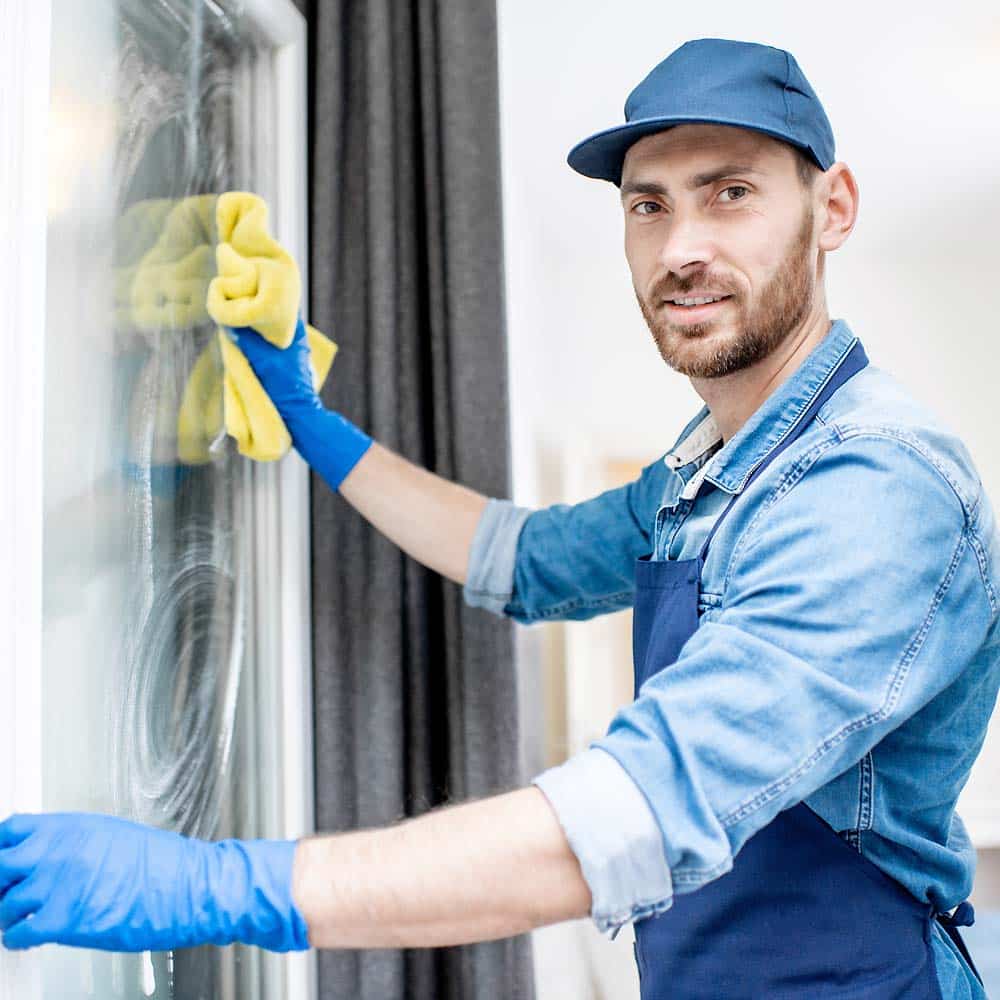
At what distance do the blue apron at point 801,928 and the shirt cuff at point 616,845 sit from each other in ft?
0.83

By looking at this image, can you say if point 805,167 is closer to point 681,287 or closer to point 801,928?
point 681,287

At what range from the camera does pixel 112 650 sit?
1.02 meters

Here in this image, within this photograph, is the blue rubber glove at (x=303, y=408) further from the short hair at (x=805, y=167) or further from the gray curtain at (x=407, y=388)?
the short hair at (x=805, y=167)

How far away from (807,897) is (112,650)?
698mm

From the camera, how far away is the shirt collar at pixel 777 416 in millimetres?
1055

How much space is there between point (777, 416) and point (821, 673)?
0.36 m

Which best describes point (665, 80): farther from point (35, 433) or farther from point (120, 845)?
point (120, 845)

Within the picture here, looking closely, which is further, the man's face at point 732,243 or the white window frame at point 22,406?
the man's face at point 732,243

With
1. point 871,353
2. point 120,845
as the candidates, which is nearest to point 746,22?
point 871,353

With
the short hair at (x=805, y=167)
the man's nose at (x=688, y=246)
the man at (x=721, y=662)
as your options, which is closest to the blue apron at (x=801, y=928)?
the man at (x=721, y=662)

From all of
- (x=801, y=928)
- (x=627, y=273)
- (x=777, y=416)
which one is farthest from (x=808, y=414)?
(x=627, y=273)

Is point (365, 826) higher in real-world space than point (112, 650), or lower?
lower

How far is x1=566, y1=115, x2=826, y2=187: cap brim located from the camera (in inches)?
41.4

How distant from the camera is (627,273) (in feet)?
6.42
